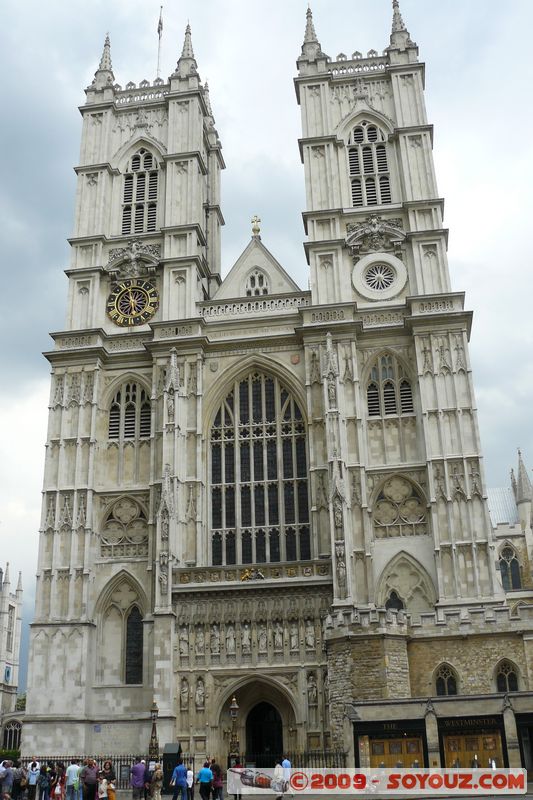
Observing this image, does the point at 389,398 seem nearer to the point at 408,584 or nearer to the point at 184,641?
the point at 408,584

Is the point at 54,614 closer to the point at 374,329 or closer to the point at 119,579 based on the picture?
the point at 119,579

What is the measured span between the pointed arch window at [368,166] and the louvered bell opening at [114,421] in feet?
45.6

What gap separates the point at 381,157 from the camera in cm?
3997

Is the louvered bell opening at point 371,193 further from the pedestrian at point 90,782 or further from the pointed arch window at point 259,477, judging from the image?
the pedestrian at point 90,782

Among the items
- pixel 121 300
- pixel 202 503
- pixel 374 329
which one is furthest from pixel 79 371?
pixel 374 329

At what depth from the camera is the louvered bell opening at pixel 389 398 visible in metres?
34.8

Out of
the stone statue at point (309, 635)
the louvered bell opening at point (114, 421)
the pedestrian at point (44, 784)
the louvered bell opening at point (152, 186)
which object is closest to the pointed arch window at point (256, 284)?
the louvered bell opening at point (152, 186)

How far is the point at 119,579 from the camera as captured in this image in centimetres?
3353

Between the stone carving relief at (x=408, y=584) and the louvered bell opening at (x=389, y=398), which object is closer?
the stone carving relief at (x=408, y=584)

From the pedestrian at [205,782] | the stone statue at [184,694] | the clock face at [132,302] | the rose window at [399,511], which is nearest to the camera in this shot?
the pedestrian at [205,782]

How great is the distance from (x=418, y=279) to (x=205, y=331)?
30.0 feet

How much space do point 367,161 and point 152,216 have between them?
10238 mm

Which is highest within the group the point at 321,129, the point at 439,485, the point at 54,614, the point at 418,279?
the point at 321,129

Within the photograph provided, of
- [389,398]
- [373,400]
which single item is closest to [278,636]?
[373,400]
